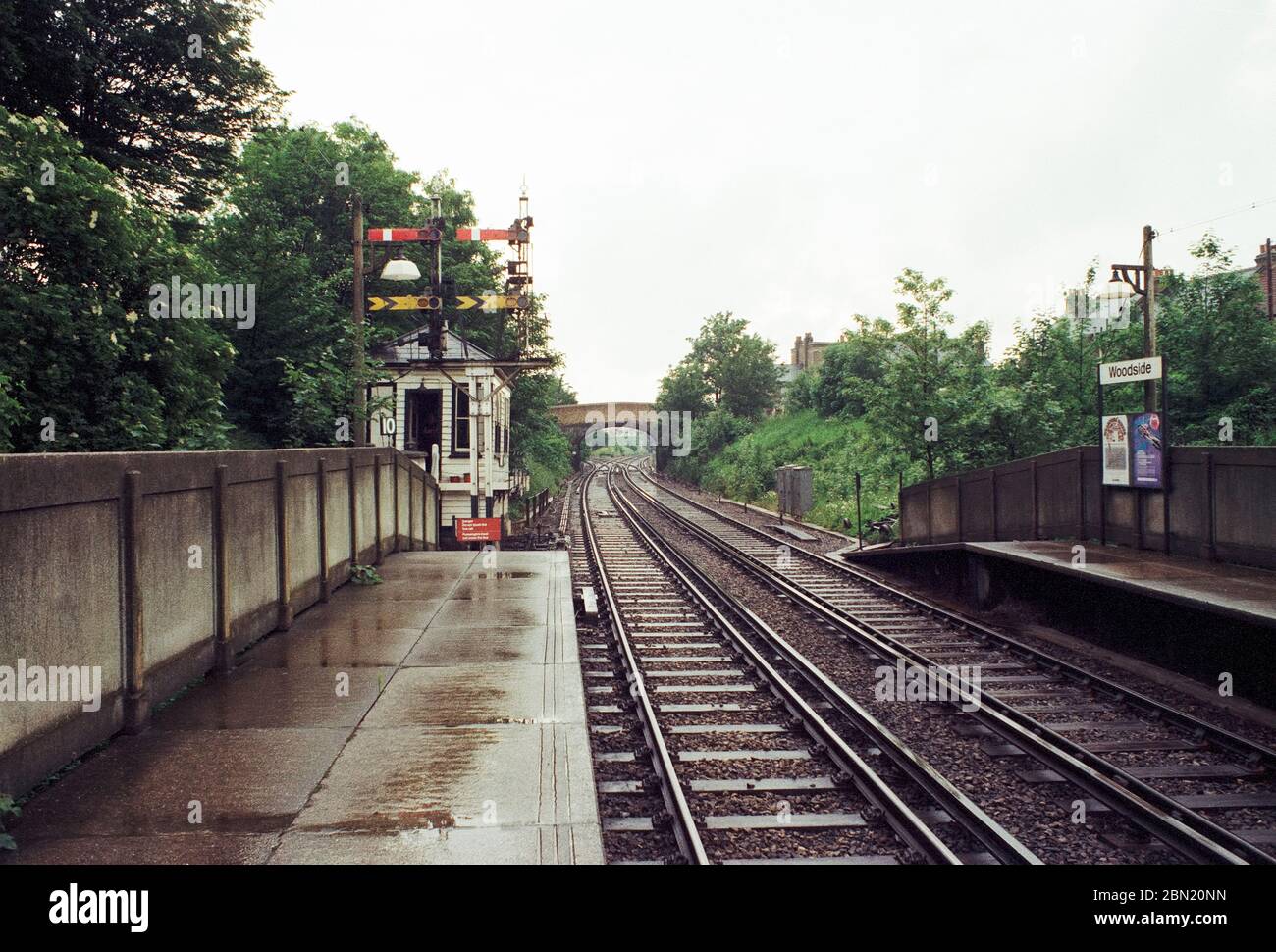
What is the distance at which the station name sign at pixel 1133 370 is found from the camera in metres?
12.5

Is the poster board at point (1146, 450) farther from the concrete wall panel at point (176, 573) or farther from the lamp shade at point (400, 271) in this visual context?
the concrete wall panel at point (176, 573)

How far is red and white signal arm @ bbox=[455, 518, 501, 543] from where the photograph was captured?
71.5 feet

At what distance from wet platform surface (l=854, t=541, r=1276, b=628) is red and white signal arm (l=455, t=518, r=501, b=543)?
11451 mm

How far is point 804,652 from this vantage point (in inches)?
461

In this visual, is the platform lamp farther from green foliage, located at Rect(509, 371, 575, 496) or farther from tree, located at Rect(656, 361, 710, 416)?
tree, located at Rect(656, 361, 710, 416)

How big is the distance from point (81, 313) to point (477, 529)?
12164 mm

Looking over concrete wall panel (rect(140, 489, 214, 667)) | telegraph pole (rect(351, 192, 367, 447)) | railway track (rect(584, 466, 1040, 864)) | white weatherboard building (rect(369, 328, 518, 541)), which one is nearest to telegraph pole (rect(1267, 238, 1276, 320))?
white weatherboard building (rect(369, 328, 518, 541))

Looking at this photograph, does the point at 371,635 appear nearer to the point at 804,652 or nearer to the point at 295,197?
the point at 804,652

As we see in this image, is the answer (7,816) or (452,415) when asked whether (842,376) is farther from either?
(7,816)

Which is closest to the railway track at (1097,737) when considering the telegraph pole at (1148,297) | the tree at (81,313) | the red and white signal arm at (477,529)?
the telegraph pole at (1148,297)

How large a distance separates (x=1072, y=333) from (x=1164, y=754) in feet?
52.8

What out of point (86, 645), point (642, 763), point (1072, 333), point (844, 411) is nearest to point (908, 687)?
point (642, 763)

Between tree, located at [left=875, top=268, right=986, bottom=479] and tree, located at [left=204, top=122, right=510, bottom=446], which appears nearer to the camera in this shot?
tree, located at [left=204, top=122, right=510, bottom=446]

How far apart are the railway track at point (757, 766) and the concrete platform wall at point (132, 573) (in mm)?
3559
